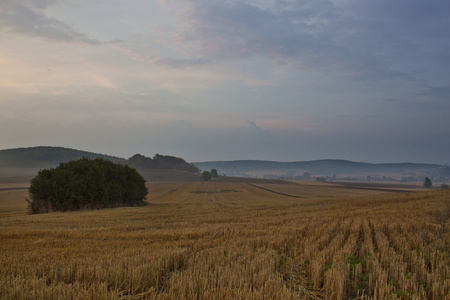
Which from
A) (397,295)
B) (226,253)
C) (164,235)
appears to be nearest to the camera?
(397,295)

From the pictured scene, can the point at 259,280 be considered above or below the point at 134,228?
above

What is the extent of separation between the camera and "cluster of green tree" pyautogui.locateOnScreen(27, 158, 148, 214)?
128ft

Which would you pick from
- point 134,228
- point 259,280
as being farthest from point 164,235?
point 259,280

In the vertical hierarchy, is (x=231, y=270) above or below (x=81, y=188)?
above

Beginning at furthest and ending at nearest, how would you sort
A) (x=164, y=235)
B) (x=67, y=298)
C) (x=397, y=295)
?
(x=164, y=235) → (x=397, y=295) → (x=67, y=298)

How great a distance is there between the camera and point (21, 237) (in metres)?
12.7

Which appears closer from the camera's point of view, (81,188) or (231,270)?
(231,270)

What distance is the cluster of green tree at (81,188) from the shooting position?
39156 mm

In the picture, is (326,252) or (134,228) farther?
(134,228)

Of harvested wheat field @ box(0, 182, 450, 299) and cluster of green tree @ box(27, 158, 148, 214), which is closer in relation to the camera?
harvested wheat field @ box(0, 182, 450, 299)

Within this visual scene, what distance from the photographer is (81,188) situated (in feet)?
133

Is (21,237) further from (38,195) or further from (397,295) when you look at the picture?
(38,195)

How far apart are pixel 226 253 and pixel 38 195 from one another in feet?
123

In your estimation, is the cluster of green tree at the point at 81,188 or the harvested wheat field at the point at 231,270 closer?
the harvested wheat field at the point at 231,270
